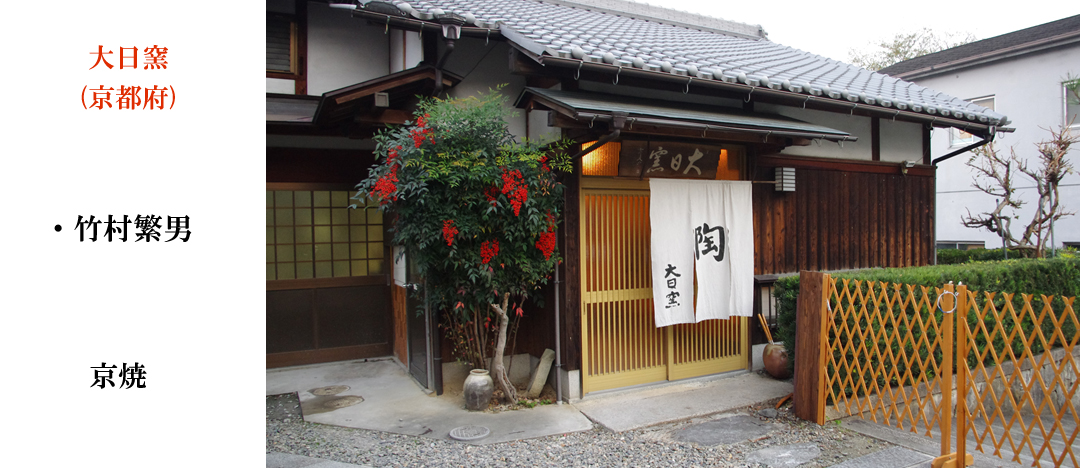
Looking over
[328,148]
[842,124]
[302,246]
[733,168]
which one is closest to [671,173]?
[733,168]

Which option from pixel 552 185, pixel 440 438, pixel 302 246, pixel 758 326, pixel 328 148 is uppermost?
pixel 328 148

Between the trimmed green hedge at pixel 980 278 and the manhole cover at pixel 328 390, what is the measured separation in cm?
548

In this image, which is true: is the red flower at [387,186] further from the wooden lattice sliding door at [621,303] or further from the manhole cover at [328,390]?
the manhole cover at [328,390]

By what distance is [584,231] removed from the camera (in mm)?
6656

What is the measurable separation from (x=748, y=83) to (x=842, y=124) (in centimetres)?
256

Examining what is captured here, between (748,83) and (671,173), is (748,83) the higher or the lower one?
the higher one

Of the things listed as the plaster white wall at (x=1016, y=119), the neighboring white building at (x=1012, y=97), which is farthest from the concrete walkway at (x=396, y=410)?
the neighboring white building at (x=1012, y=97)

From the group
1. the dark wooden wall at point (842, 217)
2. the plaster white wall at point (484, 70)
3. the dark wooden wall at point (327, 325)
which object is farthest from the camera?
the dark wooden wall at point (327, 325)

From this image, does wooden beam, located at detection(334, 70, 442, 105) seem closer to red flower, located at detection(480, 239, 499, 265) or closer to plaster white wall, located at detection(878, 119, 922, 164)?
red flower, located at detection(480, 239, 499, 265)

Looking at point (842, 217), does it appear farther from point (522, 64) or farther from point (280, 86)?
point (280, 86)

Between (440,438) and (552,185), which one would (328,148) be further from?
(440,438)

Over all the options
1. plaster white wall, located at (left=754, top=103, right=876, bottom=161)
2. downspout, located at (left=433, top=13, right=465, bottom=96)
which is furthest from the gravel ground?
plaster white wall, located at (left=754, top=103, right=876, bottom=161)

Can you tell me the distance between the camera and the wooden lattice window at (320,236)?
8258 mm

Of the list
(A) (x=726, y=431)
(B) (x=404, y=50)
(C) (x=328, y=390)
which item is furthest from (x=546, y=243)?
(C) (x=328, y=390)
